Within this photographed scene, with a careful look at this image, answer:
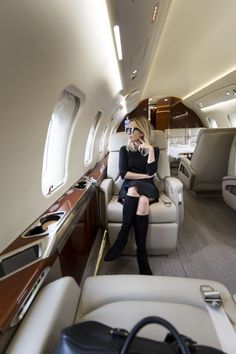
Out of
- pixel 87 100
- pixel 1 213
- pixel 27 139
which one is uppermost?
pixel 87 100

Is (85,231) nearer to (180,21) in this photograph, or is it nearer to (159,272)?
(159,272)

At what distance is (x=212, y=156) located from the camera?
12.6 ft

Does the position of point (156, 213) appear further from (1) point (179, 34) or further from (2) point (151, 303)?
(1) point (179, 34)

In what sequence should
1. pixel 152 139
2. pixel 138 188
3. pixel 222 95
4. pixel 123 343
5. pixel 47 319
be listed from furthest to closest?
pixel 222 95 → pixel 152 139 → pixel 138 188 → pixel 47 319 → pixel 123 343

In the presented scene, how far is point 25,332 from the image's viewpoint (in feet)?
2.39

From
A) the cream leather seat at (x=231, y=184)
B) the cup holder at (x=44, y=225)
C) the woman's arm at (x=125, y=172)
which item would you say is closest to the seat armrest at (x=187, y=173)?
the cream leather seat at (x=231, y=184)

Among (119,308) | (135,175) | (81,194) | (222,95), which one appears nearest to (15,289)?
(119,308)

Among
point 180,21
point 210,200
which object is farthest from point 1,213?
point 210,200

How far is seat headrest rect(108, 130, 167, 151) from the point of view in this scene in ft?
9.78

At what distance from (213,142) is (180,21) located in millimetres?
1960

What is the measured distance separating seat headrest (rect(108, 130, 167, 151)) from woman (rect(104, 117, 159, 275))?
245 mm

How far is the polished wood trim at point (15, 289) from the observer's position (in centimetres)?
78

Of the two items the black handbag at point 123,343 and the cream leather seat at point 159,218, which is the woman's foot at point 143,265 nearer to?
the cream leather seat at point 159,218

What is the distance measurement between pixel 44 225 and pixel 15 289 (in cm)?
61
